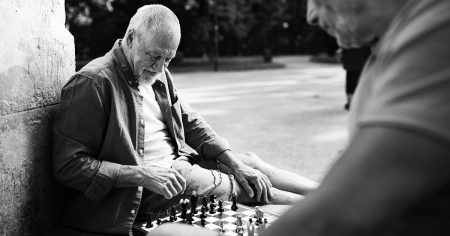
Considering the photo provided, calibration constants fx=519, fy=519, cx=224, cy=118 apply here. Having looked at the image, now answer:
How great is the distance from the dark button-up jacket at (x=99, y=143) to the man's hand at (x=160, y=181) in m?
0.10

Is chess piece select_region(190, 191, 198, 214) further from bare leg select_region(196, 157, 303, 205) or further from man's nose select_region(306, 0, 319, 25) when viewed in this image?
man's nose select_region(306, 0, 319, 25)

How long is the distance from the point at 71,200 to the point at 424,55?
2.40 meters

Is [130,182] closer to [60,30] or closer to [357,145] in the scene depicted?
[60,30]

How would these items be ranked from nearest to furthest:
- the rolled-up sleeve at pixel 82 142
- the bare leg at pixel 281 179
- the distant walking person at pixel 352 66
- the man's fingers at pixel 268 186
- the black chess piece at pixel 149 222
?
the rolled-up sleeve at pixel 82 142 → the black chess piece at pixel 149 222 → the man's fingers at pixel 268 186 → the bare leg at pixel 281 179 → the distant walking person at pixel 352 66

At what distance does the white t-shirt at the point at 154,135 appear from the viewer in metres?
2.94

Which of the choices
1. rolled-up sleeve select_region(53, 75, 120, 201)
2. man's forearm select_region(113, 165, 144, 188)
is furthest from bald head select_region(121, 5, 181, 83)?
man's forearm select_region(113, 165, 144, 188)

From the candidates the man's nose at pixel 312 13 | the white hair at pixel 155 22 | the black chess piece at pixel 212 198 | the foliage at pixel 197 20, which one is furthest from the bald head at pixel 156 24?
the foliage at pixel 197 20

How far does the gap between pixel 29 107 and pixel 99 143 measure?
1.25 ft

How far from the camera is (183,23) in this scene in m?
23.0

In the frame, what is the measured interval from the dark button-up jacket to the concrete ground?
3.54ft

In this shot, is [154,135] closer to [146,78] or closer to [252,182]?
[146,78]

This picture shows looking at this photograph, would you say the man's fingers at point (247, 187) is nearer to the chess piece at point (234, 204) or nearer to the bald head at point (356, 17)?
the chess piece at point (234, 204)

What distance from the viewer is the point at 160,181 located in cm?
256

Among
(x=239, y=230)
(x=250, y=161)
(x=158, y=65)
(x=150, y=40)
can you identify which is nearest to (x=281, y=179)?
(x=250, y=161)
